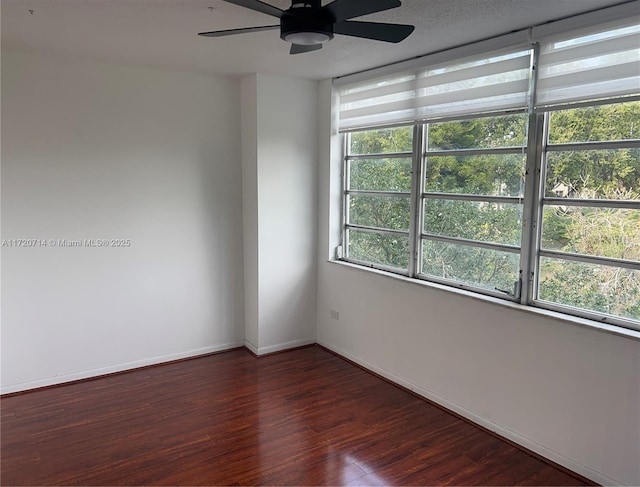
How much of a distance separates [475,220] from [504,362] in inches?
38.1

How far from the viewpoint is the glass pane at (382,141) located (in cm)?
379

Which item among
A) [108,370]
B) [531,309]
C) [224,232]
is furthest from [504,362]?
[108,370]

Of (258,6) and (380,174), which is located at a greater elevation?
(258,6)

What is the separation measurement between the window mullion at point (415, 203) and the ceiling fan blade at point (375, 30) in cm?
145

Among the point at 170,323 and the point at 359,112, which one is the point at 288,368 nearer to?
the point at 170,323

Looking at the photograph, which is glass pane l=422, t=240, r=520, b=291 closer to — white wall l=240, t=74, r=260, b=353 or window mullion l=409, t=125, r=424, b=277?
window mullion l=409, t=125, r=424, b=277

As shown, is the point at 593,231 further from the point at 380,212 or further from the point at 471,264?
the point at 380,212

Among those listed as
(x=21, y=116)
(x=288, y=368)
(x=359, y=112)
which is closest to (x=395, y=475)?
(x=288, y=368)

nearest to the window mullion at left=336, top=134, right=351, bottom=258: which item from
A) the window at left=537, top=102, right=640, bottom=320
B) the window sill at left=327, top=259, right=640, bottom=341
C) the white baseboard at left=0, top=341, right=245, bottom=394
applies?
the window sill at left=327, top=259, right=640, bottom=341

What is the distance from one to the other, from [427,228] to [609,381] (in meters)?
1.60

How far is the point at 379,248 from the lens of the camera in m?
4.15

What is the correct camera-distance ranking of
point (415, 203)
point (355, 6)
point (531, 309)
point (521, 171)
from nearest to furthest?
point (355, 6), point (531, 309), point (521, 171), point (415, 203)

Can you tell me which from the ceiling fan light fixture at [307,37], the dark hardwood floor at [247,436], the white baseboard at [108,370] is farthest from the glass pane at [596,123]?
the white baseboard at [108,370]

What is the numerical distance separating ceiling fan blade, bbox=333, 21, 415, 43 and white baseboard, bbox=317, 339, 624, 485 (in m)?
2.46
